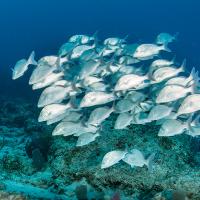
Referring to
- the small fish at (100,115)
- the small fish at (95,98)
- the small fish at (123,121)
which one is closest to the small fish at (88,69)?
the small fish at (95,98)

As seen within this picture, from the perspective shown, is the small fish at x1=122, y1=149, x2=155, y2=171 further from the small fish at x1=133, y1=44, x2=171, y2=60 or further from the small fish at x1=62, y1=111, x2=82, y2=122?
the small fish at x1=133, y1=44, x2=171, y2=60

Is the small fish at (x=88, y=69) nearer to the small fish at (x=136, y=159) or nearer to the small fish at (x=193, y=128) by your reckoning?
the small fish at (x=136, y=159)

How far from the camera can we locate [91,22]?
69250 mm

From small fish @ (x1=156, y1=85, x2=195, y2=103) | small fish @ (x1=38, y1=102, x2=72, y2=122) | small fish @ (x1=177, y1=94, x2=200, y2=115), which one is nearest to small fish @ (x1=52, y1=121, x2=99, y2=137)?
small fish @ (x1=38, y1=102, x2=72, y2=122)

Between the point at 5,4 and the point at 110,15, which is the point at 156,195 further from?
the point at 5,4

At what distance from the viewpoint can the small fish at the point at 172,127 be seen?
21.9 feet

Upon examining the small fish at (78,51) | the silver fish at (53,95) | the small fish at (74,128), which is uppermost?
the small fish at (78,51)

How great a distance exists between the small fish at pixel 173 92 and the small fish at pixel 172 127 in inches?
18.0

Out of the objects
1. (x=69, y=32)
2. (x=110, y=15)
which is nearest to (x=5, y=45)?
(x=69, y=32)

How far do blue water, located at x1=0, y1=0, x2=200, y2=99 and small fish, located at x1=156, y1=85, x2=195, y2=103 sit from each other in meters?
32.5

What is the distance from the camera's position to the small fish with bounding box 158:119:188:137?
263 inches

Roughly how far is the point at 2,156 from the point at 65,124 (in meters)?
2.73

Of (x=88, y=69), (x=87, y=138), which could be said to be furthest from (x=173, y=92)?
(x=87, y=138)

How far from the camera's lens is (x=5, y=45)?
51375 mm
